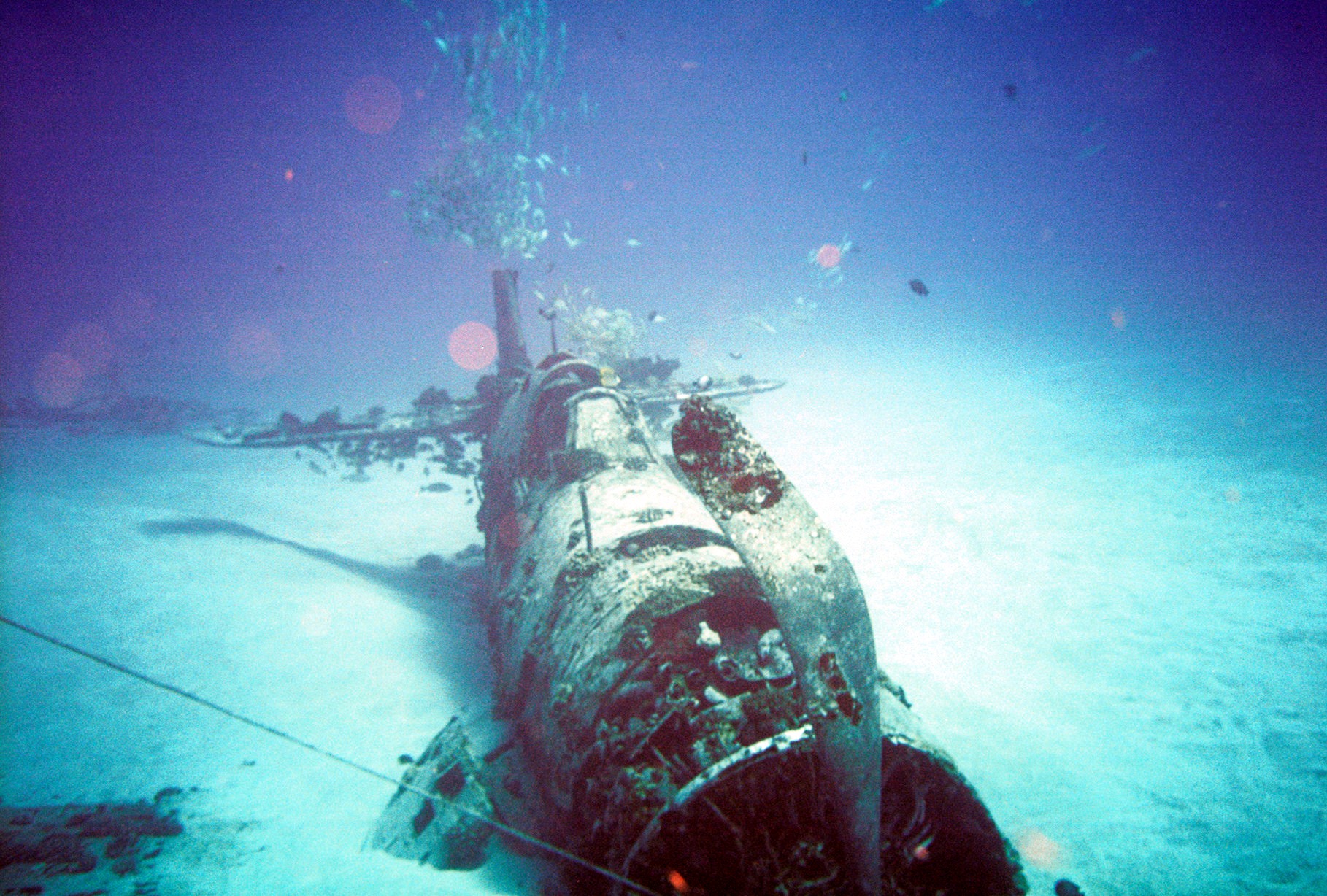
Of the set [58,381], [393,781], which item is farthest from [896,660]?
[58,381]

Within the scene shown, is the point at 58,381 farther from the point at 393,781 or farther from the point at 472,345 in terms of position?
the point at 393,781

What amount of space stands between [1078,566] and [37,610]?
49.5 ft

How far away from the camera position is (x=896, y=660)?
6551 millimetres

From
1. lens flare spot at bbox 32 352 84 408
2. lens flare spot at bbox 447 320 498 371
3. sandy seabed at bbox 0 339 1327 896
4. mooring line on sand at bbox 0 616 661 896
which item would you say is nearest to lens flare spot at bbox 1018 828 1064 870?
sandy seabed at bbox 0 339 1327 896

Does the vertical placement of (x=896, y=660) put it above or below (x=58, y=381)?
below

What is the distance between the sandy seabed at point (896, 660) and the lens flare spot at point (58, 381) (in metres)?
30.9

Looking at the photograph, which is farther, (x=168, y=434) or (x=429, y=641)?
(x=168, y=434)

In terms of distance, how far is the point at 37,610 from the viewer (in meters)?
5.90

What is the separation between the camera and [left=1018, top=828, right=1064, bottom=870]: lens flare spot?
3.84 metres

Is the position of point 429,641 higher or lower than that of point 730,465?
lower

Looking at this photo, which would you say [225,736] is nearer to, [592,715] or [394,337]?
[592,715]

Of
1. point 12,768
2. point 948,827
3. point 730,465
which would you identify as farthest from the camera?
point 12,768

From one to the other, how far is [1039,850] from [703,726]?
367 cm

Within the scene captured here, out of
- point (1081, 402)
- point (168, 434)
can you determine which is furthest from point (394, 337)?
point (1081, 402)
